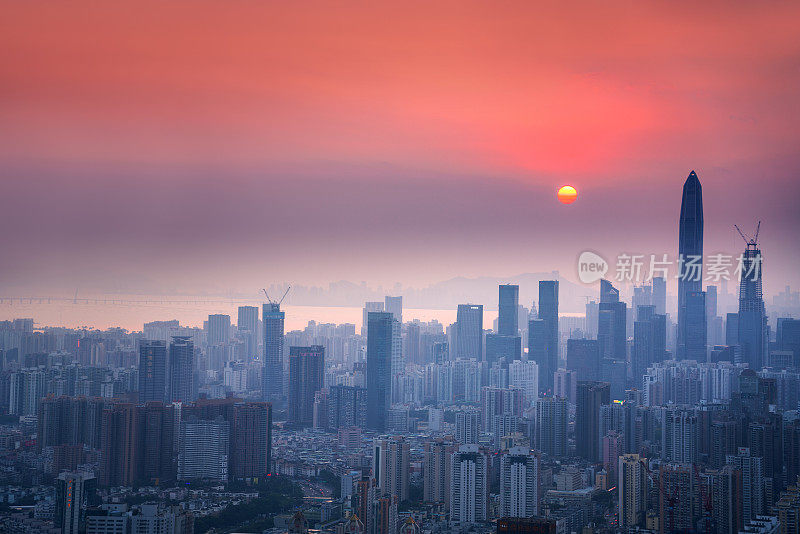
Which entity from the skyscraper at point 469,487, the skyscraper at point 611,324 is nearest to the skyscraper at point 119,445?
the skyscraper at point 469,487

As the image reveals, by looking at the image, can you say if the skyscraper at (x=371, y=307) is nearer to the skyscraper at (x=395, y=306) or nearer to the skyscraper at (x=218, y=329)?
the skyscraper at (x=395, y=306)

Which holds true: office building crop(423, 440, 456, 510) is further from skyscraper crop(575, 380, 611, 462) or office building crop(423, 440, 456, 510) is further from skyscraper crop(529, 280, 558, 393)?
skyscraper crop(529, 280, 558, 393)

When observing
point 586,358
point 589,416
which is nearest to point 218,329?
point 589,416

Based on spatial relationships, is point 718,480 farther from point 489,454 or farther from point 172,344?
point 172,344

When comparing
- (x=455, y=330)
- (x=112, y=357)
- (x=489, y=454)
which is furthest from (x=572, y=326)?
(x=112, y=357)

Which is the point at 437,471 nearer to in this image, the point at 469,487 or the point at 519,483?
the point at 469,487

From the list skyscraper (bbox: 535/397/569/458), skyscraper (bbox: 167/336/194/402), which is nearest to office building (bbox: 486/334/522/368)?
skyscraper (bbox: 535/397/569/458)
